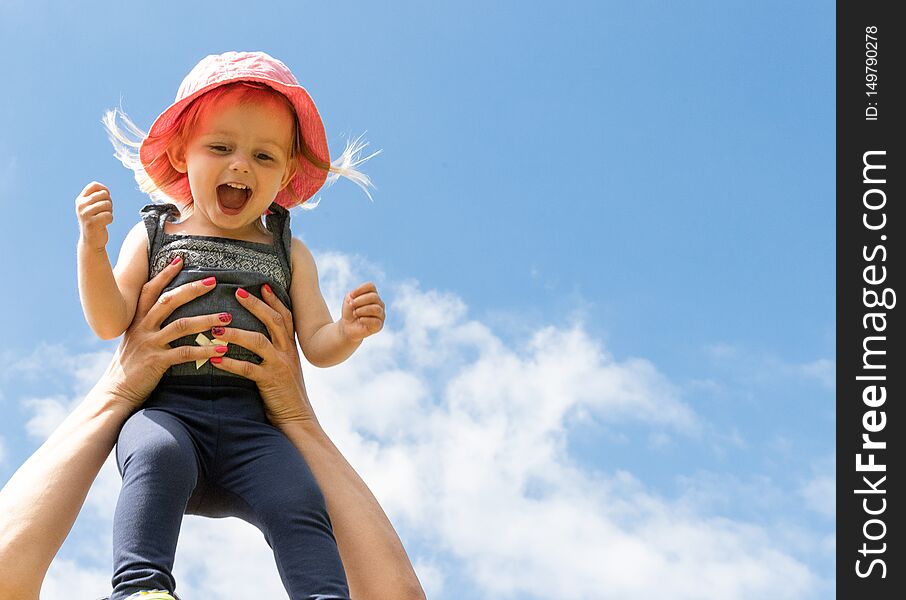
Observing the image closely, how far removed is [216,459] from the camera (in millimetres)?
3521

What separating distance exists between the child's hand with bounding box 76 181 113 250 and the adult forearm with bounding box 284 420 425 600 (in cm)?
88

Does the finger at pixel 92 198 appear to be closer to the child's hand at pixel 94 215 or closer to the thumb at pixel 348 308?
the child's hand at pixel 94 215

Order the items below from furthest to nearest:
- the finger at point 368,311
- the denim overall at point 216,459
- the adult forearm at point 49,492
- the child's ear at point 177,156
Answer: the child's ear at point 177,156 → the finger at point 368,311 → the adult forearm at point 49,492 → the denim overall at point 216,459

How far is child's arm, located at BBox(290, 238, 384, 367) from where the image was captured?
3.73 metres

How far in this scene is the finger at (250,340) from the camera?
372 centimetres

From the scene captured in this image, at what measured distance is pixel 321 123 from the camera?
411 centimetres

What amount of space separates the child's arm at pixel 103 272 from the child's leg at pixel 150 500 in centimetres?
44

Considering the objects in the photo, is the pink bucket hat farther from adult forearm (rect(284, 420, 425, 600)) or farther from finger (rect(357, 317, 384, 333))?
adult forearm (rect(284, 420, 425, 600))

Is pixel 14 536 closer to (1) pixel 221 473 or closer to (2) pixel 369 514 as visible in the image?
(1) pixel 221 473

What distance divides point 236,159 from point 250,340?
61 centimetres

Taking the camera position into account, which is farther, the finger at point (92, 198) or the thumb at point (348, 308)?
the thumb at point (348, 308)

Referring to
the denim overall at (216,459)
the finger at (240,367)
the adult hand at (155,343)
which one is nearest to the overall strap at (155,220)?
the denim overall at (216,459)

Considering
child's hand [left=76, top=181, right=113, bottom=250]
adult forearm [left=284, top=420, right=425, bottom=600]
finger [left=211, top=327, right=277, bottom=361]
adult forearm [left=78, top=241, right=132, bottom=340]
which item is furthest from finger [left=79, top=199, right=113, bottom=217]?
adult forearm [left=284, top=420, right=425, bottom=600]
